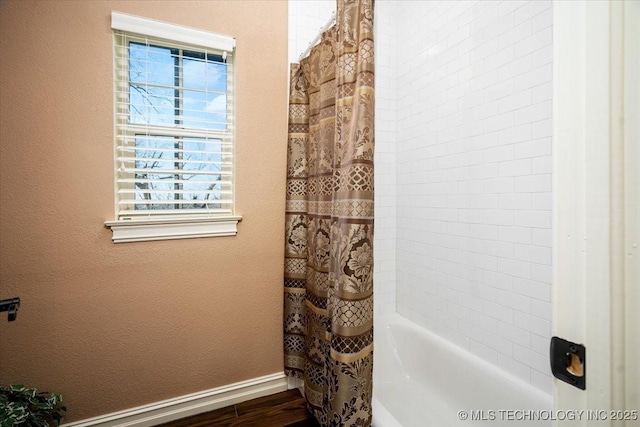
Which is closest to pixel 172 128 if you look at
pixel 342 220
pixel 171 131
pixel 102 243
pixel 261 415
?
pixel 171 131

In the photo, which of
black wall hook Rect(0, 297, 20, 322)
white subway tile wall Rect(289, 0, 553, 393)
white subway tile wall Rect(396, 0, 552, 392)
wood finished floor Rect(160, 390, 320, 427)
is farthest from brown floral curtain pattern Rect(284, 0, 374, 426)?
black wall hook Rect(0, 297, 20, 322)

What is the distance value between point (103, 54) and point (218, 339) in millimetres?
1594

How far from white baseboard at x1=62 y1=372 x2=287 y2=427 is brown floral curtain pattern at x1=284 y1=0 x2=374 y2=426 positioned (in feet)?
1.03

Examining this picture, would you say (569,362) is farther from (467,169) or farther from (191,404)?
(191,404)

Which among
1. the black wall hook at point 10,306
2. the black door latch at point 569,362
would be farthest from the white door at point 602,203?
the black wall hook at point 10,306

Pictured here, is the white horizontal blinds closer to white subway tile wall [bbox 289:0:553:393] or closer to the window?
the window

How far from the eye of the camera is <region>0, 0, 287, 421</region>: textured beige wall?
1.24m

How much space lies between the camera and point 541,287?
1.25 metres

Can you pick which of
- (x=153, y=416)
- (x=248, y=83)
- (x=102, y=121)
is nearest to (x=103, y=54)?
(x=102, y=121)

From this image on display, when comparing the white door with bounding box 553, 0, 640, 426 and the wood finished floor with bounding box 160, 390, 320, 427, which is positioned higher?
the white door with bounding box 553, 0, 640, 426

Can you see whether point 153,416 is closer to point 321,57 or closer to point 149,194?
point 149,194

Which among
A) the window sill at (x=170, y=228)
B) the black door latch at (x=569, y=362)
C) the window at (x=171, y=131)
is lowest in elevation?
the black door latch at (x=569, y=362)

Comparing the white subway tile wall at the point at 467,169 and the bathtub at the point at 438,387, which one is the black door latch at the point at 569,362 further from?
the white subway tile wall at the point at 467,169

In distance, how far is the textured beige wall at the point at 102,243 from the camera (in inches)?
48.6
